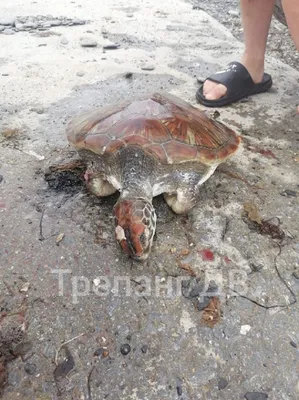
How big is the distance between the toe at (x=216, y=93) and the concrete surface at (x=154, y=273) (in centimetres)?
11

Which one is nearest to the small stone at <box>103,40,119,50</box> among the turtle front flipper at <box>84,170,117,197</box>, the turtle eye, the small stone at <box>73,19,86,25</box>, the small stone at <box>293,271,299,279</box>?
the small stone at <box>73,19,86,25</box>

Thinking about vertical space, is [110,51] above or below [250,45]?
below

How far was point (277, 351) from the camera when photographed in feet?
3.94

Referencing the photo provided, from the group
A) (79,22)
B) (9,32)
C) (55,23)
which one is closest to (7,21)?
(9,32)

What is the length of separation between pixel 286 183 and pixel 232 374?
98cm

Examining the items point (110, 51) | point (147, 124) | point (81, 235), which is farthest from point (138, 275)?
point (110, 51)

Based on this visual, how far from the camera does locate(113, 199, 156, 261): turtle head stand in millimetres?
1328

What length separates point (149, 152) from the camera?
5.03 feet

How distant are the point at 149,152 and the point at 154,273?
0.46 m

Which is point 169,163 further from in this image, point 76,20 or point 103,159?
point 76,20

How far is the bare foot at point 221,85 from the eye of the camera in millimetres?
2414

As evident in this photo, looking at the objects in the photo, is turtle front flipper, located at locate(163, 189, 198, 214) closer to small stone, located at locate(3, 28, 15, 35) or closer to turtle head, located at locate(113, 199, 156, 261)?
turtle head, located at locate(113, 199, 156, 261)

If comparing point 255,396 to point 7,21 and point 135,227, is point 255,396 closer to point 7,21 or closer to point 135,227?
point 135,227

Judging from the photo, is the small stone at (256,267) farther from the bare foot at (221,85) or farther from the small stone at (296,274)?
the bare foot at (221,85)
